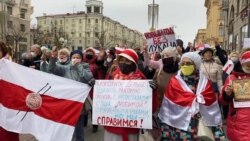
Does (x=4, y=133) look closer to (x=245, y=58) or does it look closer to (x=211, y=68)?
(x=245, y=58)

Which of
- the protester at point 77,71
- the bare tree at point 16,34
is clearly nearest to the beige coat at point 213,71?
the protester at point 77,71

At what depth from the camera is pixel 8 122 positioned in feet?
18.9

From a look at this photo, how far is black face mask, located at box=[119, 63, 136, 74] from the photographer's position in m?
5.52

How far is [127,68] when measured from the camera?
553 cm

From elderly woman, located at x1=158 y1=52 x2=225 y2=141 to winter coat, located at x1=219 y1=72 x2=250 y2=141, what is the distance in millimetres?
131

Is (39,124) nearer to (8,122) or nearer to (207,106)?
(8,122)

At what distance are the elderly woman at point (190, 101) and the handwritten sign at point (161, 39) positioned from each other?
4.20 meters

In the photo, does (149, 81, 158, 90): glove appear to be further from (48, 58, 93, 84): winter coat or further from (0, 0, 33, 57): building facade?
(0, 0, 33, 57): building facade

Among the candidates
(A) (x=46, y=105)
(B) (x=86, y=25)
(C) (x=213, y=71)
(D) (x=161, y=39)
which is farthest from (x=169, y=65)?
(B) (x=86, y=25)

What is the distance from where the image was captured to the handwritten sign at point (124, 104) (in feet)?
17.8

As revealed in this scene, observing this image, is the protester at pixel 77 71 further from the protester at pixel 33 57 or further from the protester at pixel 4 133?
the protester at pixel 33 57

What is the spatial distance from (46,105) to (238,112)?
7.83ft

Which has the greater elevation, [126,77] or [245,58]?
[245,58]

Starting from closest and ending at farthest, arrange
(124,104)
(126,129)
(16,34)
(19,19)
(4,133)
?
(126,129), (124,104), (4,133), (16,34), (19,19)
